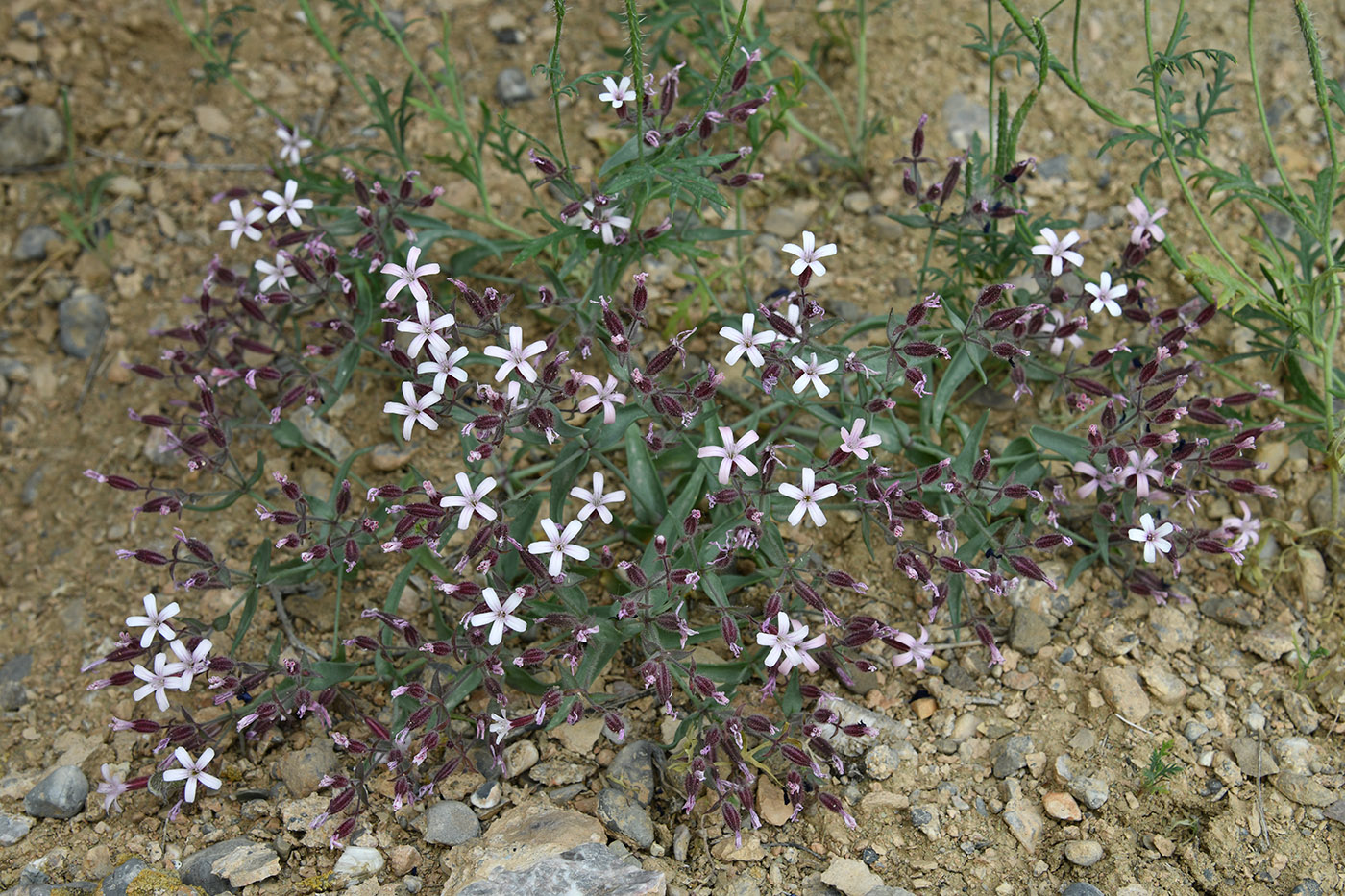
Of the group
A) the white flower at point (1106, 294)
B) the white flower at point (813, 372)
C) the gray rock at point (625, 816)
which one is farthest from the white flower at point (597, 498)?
the white flower at point (1106, 294)

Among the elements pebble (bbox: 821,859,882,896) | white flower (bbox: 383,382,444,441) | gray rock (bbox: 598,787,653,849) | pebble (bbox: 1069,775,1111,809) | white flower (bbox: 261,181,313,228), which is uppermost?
white flower (bbox: 261,181,313,228)

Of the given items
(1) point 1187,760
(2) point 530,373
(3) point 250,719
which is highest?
(2) point 530,373

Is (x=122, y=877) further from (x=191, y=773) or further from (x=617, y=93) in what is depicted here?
(x=617, y=93)

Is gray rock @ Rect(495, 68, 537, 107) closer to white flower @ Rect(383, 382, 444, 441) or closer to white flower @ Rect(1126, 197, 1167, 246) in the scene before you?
white flower @ Rect(383, 382, 444, 441)

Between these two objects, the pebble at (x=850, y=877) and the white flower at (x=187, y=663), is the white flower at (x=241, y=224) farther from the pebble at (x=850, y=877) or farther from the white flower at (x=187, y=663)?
the pebble at (x=850, y=877)

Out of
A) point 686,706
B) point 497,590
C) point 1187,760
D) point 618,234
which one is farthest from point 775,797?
point 618,234

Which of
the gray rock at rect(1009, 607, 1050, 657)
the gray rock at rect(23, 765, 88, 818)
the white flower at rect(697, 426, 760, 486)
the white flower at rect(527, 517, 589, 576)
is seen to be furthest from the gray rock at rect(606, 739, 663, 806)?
the gray rock at rect(23, 765, 88, 818)

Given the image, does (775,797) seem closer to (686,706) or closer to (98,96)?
(686,706)
